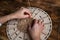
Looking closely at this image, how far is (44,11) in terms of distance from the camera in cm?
125

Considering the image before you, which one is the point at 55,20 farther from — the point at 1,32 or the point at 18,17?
the point at 1,32

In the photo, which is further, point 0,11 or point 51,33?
point 0,11

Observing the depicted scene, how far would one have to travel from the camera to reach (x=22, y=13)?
3.99ft

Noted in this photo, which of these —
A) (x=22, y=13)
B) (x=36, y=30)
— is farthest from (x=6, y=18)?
(x=36, y=30)

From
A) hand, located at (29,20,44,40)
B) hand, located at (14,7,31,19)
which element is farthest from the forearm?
hand, located at (29,20,44,40)

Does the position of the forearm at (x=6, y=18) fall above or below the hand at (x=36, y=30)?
above

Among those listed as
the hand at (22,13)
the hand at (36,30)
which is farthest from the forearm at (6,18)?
the hand at (36,30)

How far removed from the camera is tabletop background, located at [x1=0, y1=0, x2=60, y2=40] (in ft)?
3.97

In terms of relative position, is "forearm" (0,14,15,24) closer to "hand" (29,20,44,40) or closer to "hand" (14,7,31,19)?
"hand" (14,7,31,19)

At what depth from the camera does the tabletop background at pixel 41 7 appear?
1.21 m

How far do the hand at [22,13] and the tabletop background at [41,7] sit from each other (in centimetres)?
9

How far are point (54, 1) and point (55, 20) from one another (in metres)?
0.16

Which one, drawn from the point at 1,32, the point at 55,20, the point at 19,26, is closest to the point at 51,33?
the point at 55,20

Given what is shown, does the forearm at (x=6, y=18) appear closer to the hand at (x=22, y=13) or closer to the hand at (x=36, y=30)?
the hand at (x=22, y=13)
